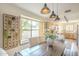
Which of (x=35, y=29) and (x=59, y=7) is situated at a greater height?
(x=59, y=7)

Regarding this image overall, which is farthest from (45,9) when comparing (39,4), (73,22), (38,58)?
(38,58)

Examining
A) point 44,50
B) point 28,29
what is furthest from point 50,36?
point 28,29

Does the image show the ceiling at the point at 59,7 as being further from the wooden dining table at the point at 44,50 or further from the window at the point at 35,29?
the wooden dining table at the point at 44,50

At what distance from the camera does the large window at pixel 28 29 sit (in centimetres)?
184

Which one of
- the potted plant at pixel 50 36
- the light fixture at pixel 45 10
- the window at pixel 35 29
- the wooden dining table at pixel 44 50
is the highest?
the light fixture at pixel 45 10

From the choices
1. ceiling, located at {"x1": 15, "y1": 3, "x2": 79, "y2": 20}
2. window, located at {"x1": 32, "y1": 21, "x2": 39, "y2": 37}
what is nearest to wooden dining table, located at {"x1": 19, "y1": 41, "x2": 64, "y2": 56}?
window, located at {"x1": 32, "y1": 21, "x2": 39, "y2": 37}

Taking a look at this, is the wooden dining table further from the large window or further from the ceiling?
the ceiling

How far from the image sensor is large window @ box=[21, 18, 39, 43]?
1.84 m

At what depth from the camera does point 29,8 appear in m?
1.83

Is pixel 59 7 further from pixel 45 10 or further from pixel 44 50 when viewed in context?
pixel 44 50

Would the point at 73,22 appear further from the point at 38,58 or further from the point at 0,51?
the point at 0,51

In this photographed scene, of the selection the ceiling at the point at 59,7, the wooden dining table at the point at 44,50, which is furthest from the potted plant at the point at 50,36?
the ceiling at the point at 59,7

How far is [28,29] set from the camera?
1860 mm

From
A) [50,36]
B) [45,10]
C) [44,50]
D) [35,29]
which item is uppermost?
[45,10]
